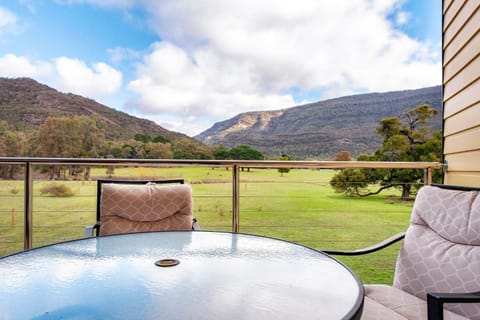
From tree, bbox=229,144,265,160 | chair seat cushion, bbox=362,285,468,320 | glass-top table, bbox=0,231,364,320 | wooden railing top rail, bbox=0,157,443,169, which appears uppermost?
tree, bbox=229,144,265,160

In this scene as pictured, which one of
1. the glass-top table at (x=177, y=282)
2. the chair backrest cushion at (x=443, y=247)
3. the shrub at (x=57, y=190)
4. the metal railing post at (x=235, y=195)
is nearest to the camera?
the glass-top table at (x=177, y=282)

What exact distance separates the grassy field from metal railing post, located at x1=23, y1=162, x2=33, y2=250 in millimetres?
658

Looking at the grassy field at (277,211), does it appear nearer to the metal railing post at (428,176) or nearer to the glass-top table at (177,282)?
the metal railing post at (428,176)

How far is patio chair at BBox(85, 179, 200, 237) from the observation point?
7.35 feet

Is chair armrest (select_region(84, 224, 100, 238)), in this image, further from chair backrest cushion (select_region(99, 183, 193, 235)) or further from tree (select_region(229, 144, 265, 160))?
tree (select_region(229, 144, 265, 160))

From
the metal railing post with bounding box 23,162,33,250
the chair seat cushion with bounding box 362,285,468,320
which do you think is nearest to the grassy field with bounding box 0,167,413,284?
the metal railing post with bounding box 23,162,33,250

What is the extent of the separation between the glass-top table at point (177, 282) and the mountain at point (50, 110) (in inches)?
153

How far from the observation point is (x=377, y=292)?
5.46ft

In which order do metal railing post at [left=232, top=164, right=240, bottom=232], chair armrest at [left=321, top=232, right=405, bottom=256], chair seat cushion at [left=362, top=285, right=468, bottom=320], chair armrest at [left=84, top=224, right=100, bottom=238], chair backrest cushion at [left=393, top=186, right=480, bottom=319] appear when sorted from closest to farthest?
chair seat cushion at [left=362, top=285, right=468, bottom=320], chair backrest cushion at [left=393, top=186, right=480, bottom=319], chair armrest at [left=321, top=232, right=405, bottom=256], chair armrest at [left=84, top=224, right=100, bottom=238], metal railing post at [left=232, top=164, right=240, bottom=232]

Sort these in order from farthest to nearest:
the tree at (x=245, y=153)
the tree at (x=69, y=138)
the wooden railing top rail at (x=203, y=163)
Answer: the tree at (x=69, y=138), the tree at (x=245, y=153), the wooden railing top rail at (x=203, y=163)

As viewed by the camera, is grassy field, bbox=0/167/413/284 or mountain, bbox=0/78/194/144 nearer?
grassy field, bbox=0/167/413/284

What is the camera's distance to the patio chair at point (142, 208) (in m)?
2.24

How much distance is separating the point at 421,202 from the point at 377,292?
2.19 feet

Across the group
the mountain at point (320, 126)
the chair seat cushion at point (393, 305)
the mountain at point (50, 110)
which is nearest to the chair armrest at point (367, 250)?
the chair seat cushion at point (393, 305)
